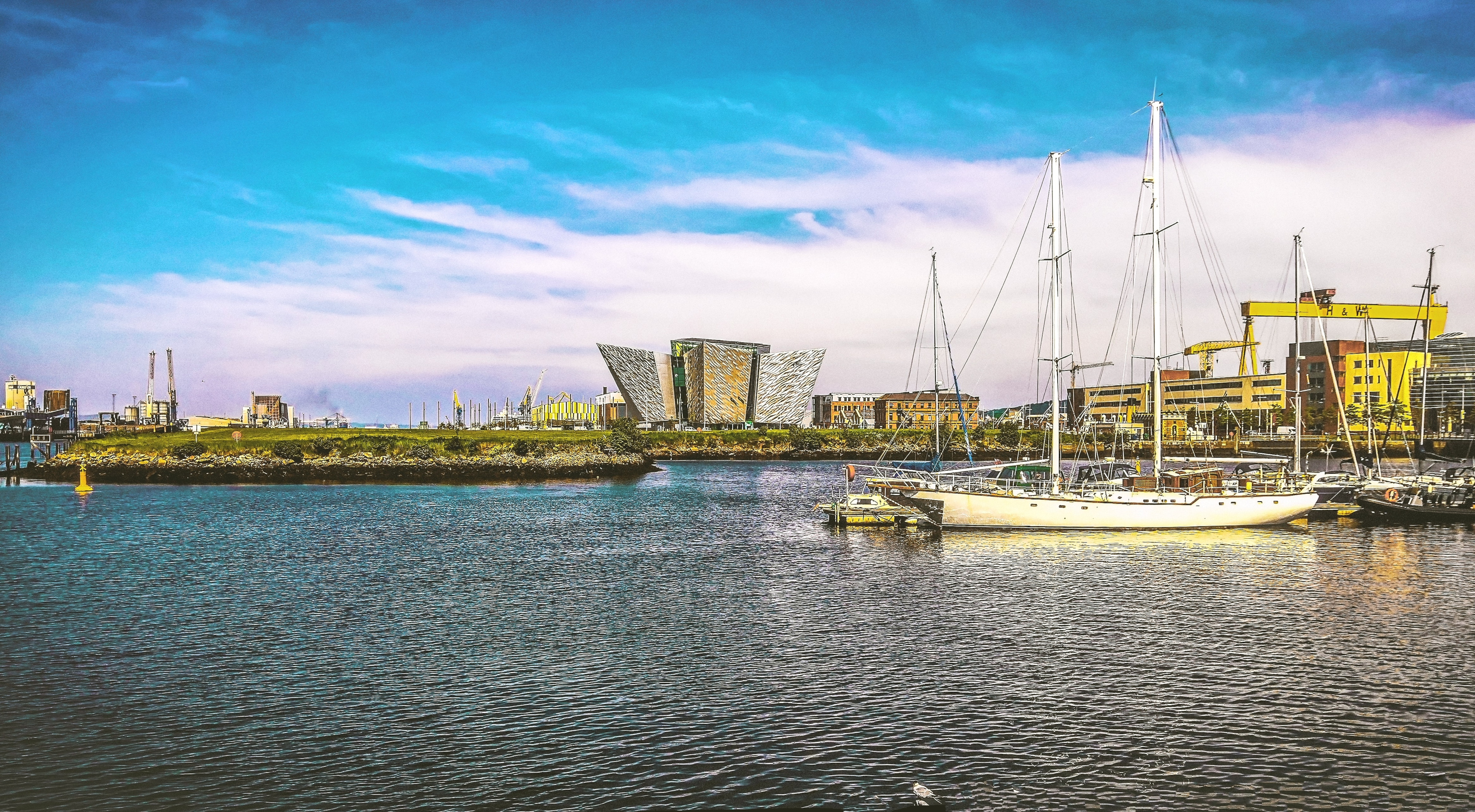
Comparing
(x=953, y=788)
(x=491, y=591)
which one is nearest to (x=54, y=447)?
(x=491, y=591)

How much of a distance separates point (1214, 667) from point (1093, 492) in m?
26.1

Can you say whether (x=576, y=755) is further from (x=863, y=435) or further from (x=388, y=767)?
(x=863, y=435)

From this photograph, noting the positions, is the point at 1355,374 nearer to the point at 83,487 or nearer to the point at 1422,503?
the point at 1422,503

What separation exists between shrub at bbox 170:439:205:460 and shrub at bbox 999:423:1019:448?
12346 centimetres

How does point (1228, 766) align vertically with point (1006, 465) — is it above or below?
below

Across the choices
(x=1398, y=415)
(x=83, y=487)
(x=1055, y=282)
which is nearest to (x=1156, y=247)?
(x=1055, y=282)

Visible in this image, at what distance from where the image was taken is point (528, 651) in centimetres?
2495

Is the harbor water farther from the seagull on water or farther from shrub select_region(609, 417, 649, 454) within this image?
shrub select_region(609, 417, 649, 454)

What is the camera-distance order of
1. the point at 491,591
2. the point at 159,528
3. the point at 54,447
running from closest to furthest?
the point at 491,591 < the point at 159,528 < the point at 54,447

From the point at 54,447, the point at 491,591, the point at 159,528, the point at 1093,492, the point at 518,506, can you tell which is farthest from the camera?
the point at 54,447

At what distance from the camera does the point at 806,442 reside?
170m

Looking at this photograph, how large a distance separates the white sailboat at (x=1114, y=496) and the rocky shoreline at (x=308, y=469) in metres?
57.9

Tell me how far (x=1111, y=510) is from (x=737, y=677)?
3171 cm

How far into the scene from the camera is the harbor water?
16.5 meters
